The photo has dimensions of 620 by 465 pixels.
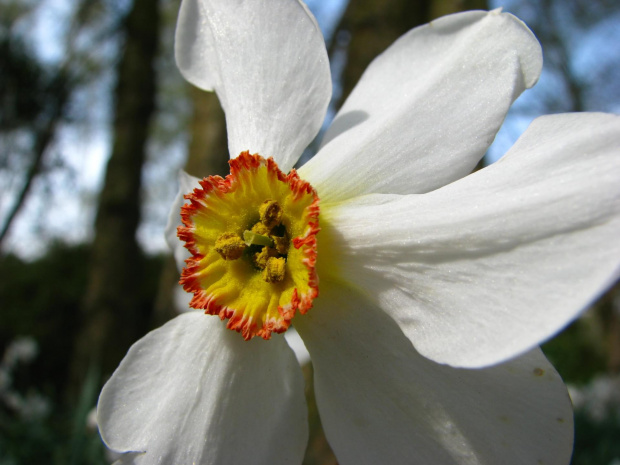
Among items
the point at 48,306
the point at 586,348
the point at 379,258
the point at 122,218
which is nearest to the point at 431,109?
the point at 379,258

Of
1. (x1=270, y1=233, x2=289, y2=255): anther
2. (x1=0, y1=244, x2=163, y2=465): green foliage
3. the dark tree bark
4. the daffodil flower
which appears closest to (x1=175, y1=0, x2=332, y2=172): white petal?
the daffodil flower

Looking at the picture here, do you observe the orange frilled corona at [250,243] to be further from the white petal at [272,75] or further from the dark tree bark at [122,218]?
the dark tree bark at [122,218]

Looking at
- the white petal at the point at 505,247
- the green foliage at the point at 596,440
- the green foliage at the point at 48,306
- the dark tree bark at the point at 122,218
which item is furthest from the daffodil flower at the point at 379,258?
the green foliage at the point at 48,306

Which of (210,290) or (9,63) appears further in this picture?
(9,63)

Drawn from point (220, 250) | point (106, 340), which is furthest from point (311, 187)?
point (106, 340)

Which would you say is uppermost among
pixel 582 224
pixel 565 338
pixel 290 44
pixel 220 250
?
pixel 290 44

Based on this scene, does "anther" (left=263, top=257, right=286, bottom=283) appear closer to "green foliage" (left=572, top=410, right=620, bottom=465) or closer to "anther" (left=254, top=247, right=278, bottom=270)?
"anther" (left=254, top=247, right=278, bottom=270)

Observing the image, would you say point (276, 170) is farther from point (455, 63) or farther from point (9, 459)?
point (9, 459)
